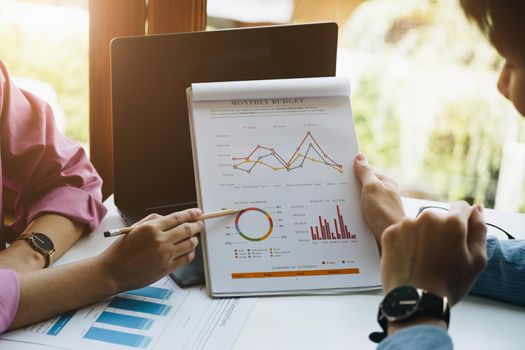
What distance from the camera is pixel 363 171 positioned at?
3.19ft

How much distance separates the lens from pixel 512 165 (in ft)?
7.72

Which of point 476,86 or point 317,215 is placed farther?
point 476,86

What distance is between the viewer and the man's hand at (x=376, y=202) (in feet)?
3.09

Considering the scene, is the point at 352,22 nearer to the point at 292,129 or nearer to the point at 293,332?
the point at 292,129

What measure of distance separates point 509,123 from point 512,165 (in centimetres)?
20

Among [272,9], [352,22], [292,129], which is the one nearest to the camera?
[292,129]

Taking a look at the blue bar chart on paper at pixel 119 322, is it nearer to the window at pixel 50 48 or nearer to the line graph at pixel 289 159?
the line graph at pixel 289 159

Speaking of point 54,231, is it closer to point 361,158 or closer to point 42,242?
point 42,242

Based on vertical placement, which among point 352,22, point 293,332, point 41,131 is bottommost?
point 293,332

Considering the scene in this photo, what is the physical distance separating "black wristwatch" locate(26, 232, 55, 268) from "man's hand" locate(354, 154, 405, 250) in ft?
1.77

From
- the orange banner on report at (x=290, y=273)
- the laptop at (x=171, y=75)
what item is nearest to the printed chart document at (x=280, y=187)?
the orange banner on report at (x=290, y=273)

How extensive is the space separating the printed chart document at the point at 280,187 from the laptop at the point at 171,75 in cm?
11

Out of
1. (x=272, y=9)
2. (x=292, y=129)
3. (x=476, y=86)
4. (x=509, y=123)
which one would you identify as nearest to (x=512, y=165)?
(x=509, y=123)

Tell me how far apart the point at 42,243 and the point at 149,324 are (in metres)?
0.29
